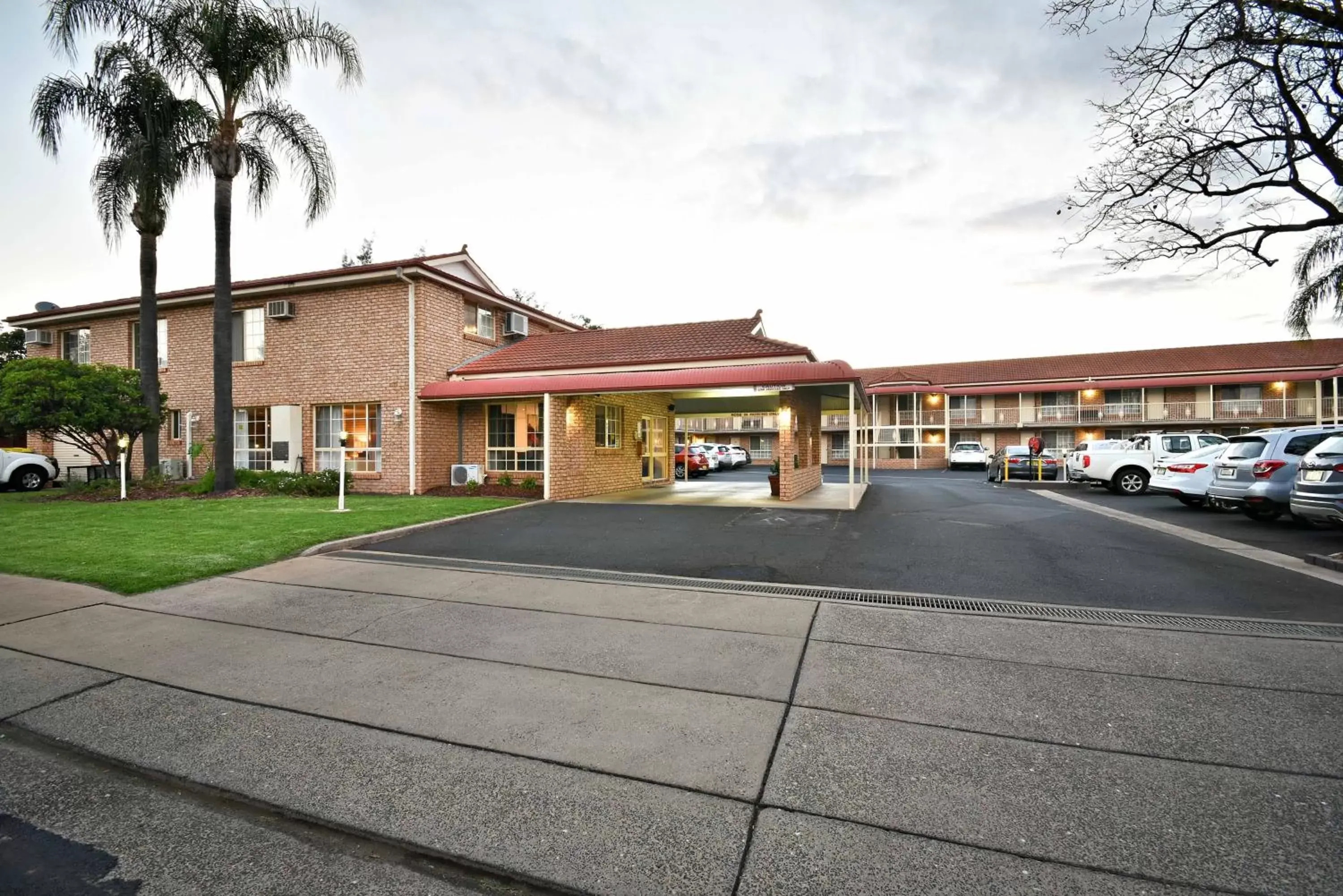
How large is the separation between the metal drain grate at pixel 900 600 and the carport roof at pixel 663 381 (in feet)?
22.5

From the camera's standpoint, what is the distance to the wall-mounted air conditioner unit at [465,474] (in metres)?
16.0

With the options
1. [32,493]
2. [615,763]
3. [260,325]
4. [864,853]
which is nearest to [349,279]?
[260,325]

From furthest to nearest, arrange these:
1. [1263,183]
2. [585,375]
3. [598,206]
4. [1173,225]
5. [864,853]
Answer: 1. [598,206]
2. [585,375]
3. [1173,225]
4. [1263,183]
5. [864,853]

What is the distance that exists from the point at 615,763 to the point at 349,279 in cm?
1660

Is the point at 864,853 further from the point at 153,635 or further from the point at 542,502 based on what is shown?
the point at 542,502

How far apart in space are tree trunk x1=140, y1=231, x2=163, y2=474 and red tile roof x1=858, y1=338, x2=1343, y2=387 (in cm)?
3128

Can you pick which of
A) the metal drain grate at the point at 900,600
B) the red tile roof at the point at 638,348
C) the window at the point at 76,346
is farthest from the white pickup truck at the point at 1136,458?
the window at the point at 76,346

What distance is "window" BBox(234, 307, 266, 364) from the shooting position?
17.8 meters

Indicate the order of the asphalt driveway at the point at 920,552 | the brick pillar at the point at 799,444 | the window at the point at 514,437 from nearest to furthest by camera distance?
the asphalt driveway at the point at 920,552
the brick pillar at the point at 799,444
the window at the point at 514,437

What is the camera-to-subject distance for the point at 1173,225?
8531mm

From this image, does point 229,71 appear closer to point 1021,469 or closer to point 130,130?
point 130,130

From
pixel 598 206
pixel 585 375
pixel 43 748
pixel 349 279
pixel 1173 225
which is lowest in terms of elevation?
pixel 43 748

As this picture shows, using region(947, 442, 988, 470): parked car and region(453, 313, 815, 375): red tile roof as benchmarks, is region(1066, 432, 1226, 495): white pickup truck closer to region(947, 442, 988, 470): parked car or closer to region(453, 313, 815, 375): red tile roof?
region(453, 313, 815, 375): red tile roof

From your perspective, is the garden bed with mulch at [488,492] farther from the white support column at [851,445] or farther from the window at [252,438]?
the white support column at [851,445]
